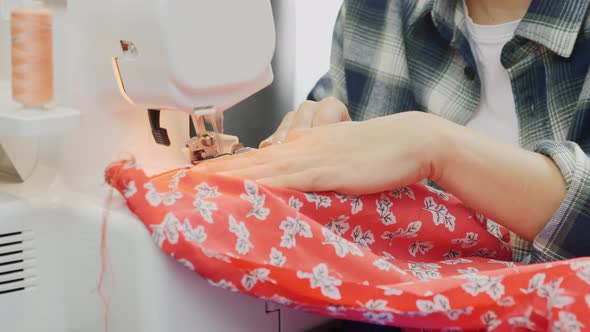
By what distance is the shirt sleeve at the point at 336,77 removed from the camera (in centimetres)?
143

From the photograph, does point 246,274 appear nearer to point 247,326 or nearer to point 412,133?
point 247,326

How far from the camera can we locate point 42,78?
79 centimetres

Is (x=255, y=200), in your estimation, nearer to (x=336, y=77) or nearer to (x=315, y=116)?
(x=315, y=116)

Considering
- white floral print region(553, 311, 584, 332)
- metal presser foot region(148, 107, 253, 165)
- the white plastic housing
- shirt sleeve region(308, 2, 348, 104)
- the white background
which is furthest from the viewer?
the white background

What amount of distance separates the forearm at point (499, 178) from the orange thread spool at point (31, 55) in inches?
18.5

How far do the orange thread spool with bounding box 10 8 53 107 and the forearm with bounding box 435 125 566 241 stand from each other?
0.47m

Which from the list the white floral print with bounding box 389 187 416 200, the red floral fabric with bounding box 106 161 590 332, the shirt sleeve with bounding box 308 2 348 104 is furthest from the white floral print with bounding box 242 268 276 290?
the shirt sleeve with bounding box 308 2 348 104

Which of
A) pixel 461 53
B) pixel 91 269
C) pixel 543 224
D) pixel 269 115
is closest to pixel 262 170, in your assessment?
pixel 91 269

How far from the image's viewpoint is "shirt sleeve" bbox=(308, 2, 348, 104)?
1.43 metres

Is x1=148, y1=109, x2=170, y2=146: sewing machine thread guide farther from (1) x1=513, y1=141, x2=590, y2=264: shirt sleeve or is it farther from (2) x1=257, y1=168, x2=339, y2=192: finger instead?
(1) x1=513, y1=141, x2=590, y2=264: shirt sleeve

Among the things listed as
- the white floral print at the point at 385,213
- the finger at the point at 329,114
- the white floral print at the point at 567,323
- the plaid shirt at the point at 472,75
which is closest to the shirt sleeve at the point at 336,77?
the plaid shirt at the point at 472,75

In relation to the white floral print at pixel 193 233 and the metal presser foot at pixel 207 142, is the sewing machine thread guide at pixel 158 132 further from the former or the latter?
the white floral print at pixel 193 233

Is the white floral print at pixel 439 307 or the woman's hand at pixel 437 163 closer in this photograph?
the white floral print at pixel 439 307

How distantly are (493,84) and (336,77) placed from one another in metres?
0.36
